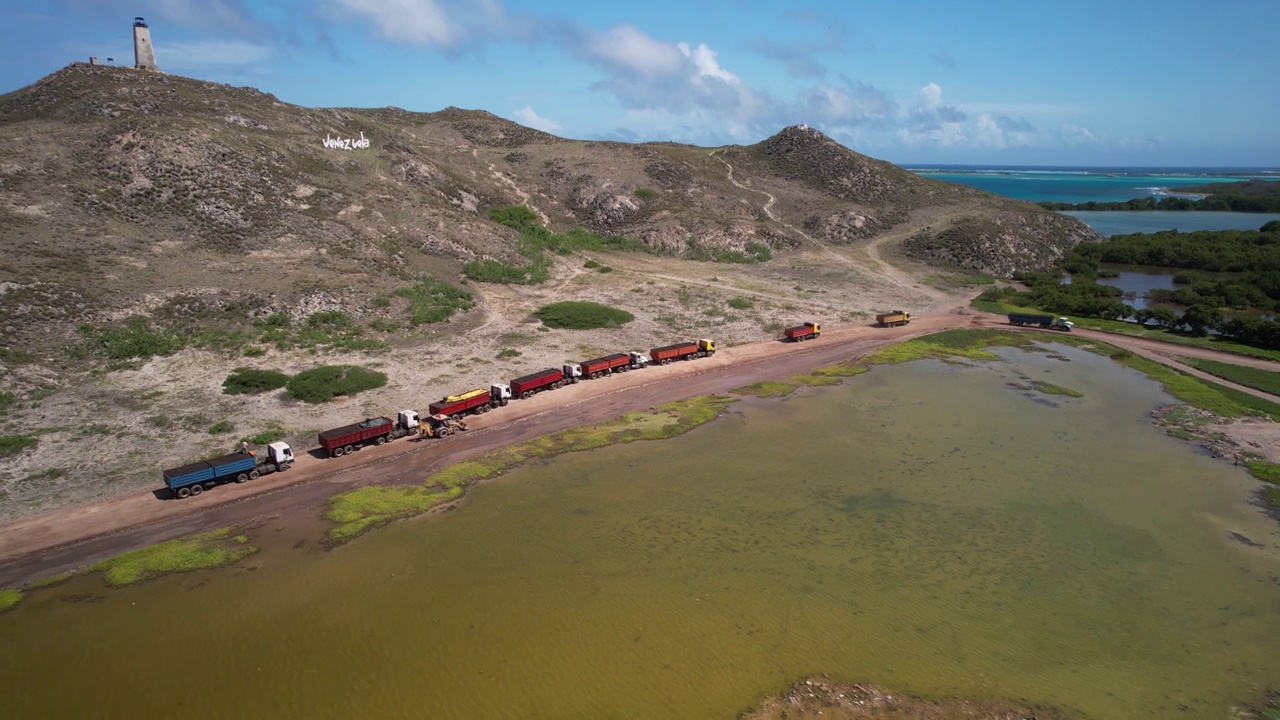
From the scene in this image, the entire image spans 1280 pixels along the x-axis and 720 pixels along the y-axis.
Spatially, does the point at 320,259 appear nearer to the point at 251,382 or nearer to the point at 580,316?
the point at 251,382

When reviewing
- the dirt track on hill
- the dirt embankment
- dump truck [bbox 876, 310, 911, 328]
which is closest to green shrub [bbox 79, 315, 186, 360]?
the dirt track on hill

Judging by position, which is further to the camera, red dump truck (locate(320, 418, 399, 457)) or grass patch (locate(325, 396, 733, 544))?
red dump truck (locate(320, 418, 399, 457))

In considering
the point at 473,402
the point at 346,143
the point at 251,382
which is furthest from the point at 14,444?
the point at 346,143

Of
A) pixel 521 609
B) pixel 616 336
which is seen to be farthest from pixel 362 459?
pixel 616 336

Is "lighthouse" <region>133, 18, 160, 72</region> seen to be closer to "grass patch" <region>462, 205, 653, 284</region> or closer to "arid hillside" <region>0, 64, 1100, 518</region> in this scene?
"arid hillside" <region>0, 64, 1100, 518</region>

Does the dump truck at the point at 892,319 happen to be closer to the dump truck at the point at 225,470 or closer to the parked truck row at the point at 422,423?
the parked truck row at the point at 422,423

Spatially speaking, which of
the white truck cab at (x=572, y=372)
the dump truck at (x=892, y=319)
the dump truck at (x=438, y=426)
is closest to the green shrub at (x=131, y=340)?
the dump truck at (x=438, y=426)
